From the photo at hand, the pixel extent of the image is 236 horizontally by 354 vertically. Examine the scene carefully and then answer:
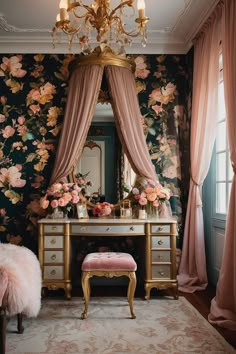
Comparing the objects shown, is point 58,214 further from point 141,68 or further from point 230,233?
point 141,68

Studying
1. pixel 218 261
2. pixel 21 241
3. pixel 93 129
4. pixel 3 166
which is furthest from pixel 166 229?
pixel 3 166

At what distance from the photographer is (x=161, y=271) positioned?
139 inches

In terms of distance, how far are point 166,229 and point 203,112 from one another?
1.24m

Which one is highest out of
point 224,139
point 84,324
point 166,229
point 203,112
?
point 203,112

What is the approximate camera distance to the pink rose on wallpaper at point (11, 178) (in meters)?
4.16


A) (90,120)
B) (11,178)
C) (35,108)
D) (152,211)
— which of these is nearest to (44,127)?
(35,108)

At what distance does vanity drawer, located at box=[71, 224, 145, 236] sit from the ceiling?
2.03 meters

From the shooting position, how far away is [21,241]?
415cm

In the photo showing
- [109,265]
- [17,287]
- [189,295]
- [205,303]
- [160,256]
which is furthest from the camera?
[189,295]

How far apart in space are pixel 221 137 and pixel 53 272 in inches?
85.3

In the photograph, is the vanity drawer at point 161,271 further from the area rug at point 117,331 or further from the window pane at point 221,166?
the window pane at point 221,166

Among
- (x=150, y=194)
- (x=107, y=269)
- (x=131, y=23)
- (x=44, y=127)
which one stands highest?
(x=131, y=23)

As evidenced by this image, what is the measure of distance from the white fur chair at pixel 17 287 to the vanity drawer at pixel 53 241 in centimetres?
61

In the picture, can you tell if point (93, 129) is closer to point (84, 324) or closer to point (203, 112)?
point (203, 112)
